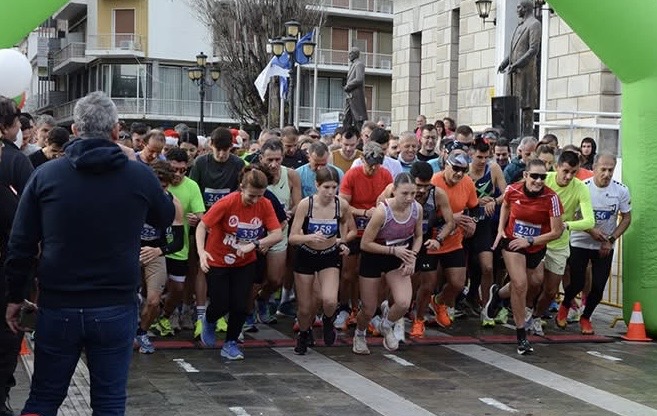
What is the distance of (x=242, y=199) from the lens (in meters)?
8.66

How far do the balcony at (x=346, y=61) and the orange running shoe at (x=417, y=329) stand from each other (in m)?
46.2

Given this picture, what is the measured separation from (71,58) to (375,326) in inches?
1934

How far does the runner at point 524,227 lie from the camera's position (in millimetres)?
9445

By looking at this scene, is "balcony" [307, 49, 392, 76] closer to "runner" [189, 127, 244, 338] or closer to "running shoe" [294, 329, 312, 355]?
"runner" [189, 127, 244, 338]

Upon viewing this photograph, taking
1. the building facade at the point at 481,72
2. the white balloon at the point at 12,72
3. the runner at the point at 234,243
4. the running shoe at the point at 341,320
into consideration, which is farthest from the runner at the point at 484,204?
the building facade at the point at 481,72

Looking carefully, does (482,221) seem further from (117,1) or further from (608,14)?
(117,1)

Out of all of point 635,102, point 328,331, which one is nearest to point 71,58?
point 635,102

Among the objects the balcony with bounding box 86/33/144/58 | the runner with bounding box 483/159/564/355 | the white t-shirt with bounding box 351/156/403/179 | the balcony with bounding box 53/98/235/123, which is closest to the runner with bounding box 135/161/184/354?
the white t-shirt with bounding box 351/156/403/179

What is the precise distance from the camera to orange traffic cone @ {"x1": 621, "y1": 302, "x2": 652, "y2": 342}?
10.3m

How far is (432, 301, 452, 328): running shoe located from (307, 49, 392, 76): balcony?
150ft

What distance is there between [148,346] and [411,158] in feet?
→ 12.1

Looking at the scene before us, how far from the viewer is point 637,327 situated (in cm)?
1028

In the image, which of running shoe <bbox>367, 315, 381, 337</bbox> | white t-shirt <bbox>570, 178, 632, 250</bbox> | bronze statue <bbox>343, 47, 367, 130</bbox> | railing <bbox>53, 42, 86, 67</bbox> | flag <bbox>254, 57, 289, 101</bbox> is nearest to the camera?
running shoe <bbox>367, 315, 381, 337</bbox>

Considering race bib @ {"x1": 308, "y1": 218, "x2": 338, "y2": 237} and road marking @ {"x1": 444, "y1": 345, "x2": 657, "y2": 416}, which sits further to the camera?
race bib @ {"x1": 308, "y1": 218, "x2": 338, "y2": 237}
